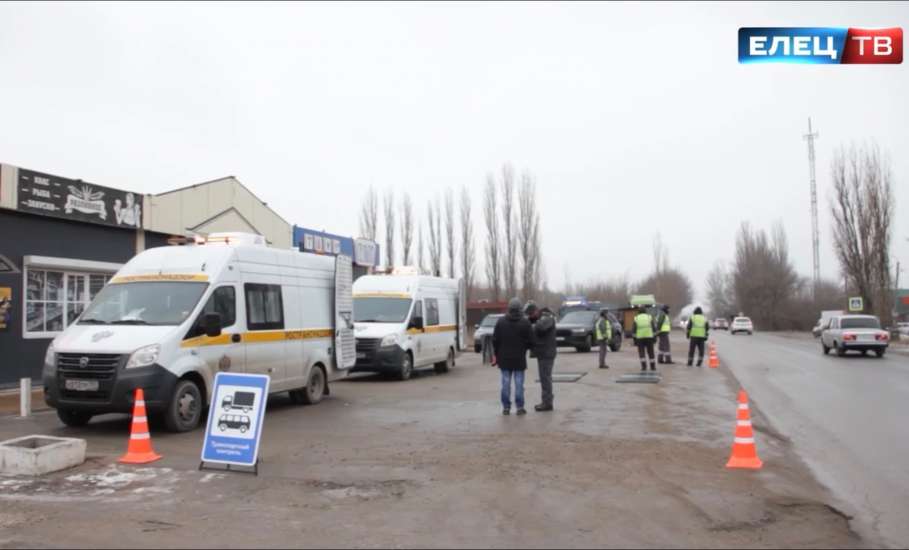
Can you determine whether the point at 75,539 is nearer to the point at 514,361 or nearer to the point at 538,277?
the point at 514,361

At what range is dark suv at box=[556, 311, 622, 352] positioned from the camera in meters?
30.6

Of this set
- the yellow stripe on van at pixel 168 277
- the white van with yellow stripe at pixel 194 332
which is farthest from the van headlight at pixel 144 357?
the yellow stripe on van at pixel 168 277

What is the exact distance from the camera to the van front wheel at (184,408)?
33.2 feet

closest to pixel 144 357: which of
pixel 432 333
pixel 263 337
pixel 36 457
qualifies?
pixel 36 457

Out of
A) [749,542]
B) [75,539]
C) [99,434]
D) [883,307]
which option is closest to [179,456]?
[99,434]

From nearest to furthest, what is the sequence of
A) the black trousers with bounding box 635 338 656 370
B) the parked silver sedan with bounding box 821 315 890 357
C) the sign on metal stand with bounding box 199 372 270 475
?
the sign on metal stand with bounding box 199 372 270 475 → the black trousers with bounding box 635 338 656 370 → the parked silver sedan with bounding box 821 315 890 357

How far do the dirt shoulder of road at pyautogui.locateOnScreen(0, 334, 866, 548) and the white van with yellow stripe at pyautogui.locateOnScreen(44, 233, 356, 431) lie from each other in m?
0.70

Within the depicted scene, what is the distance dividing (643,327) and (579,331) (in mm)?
10397

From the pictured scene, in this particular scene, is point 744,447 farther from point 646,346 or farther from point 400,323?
point 646,346

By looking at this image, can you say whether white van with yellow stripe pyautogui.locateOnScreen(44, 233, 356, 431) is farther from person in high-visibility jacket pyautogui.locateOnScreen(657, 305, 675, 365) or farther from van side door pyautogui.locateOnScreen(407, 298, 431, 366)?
person in high-visibility jacket pyautogui.locateOnScreen(657, 305, 675, 365)

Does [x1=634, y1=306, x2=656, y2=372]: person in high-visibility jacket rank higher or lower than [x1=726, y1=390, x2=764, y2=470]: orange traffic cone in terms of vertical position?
higher

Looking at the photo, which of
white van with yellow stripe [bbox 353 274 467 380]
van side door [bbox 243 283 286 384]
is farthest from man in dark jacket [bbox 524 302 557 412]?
white van with yellow stripe [bbox 353 274 467 380]

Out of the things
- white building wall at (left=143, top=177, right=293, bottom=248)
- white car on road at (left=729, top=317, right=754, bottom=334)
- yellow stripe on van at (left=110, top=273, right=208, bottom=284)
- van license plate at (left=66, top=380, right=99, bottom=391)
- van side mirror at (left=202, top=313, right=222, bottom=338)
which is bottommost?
white car on road at (left=729, top=317, right=754, bottom=334)

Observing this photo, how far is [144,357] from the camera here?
984 centimetres
